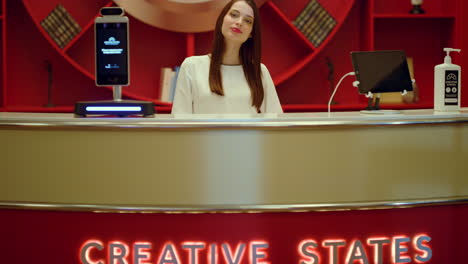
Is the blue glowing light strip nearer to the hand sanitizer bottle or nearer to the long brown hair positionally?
the long brown hair

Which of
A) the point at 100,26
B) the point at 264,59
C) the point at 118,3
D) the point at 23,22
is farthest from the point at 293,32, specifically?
the point at 100,26

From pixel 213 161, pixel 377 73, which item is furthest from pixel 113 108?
pixel 377 73

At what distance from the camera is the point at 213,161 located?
2160 mm

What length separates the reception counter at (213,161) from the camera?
85.0 inches

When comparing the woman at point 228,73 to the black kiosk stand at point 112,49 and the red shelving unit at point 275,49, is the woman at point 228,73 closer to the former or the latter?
the black kiosk stand at point 112,49

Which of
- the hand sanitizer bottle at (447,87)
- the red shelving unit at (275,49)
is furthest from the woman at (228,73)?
the red shelving unit at (275,49)

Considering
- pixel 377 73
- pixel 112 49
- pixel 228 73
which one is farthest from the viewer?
pixel 228 73

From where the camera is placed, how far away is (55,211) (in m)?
2.22

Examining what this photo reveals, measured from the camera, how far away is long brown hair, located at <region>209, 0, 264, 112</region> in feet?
9.20

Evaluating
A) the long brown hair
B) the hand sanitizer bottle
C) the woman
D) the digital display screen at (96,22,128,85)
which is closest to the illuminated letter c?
the digital display screen at (96,22,128,85)

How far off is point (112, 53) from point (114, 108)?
23 centimetres

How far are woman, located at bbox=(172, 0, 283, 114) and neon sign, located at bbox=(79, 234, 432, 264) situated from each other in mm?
789

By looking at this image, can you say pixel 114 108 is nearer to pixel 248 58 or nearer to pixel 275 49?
pixel 248 58

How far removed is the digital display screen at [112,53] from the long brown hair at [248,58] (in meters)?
0.55
